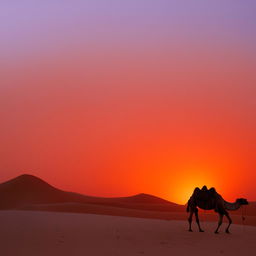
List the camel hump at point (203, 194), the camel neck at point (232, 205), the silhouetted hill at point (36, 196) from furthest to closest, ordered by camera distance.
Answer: the silhouetted hill at point (36, 196)
the camel neck at point (232, 205)
the camel hump at point (203, 194)

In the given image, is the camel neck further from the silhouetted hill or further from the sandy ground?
the silhouetted hill

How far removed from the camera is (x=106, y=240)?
14875mm

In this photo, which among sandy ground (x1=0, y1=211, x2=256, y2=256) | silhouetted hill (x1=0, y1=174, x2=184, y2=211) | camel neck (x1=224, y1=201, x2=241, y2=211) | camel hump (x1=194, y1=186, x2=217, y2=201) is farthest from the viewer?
silhouetted hill (x1=0, y1=174, x2=184, y2=211)

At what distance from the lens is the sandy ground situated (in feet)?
42.7

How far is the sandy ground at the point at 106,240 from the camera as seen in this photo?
1301cm

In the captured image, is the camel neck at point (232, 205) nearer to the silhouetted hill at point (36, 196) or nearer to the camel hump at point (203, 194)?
the camel hump at point (203, 194)

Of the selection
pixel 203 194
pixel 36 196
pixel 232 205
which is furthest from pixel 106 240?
pixel 36 196

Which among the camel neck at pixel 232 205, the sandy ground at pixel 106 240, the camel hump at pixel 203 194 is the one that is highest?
the camel hump at pixel 203 194

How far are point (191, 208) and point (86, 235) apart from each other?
4753mm

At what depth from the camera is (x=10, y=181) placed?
69062mm

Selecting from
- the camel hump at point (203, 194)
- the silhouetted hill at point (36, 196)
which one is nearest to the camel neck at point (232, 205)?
the camel hump at point (203, 194)

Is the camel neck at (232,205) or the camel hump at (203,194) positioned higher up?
the camel hump at (203,194)

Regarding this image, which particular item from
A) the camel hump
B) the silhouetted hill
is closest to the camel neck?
the camel hump

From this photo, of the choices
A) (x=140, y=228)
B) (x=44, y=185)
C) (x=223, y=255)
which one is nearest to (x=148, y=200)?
(x=44, y=185)
